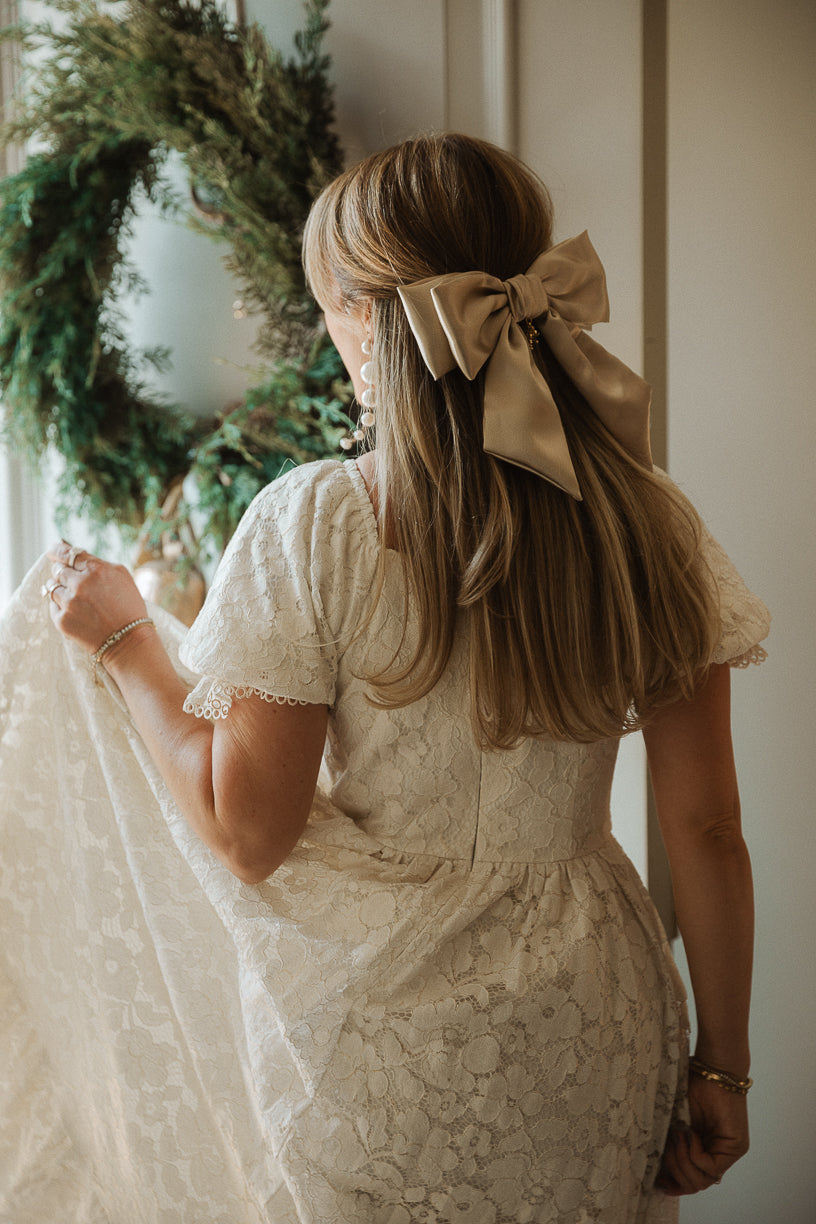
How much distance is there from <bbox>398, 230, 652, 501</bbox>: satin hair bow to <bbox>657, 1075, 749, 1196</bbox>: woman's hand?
23.3 inches

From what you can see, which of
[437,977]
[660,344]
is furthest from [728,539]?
[437,977]

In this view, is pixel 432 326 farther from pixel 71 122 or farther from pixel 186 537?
pixel 71 122

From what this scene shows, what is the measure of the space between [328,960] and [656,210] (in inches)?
37.6

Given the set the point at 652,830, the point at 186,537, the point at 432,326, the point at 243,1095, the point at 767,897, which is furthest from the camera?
the point at 186,537

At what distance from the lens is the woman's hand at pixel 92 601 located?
914mm

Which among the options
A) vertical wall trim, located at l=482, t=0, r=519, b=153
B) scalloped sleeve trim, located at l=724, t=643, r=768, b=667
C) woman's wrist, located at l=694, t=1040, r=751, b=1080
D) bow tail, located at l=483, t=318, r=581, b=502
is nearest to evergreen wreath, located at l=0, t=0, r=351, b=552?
vertical wall trim, located at l=482, t=0, r=519, b=153

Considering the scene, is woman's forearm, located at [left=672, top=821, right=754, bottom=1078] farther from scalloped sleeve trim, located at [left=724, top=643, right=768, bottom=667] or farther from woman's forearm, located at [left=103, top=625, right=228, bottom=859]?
woman's forearm, located at [left=103, top=625, right=228, bottom=859]

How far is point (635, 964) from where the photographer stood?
851mm

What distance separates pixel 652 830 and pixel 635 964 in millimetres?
406

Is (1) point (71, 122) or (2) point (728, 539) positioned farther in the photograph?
(1) point (71, 122)

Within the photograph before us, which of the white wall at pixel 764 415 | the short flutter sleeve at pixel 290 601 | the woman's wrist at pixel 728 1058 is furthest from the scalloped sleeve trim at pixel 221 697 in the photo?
the white wall at pixel 764 415

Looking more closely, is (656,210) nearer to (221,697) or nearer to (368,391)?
(368,391)

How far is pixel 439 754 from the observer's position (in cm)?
79

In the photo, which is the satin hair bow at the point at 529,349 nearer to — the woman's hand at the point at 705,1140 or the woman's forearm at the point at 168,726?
the woman's forearm at the point at 168,726
